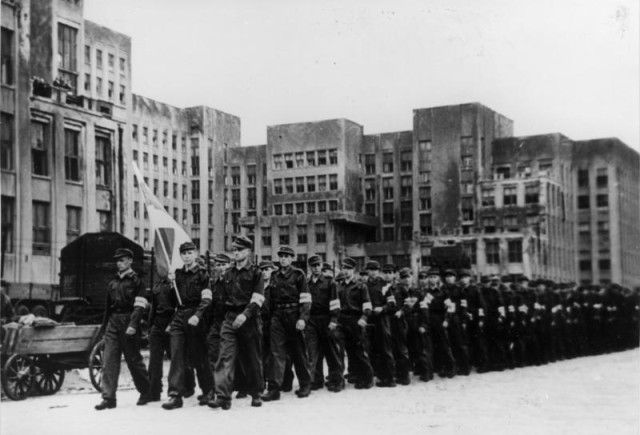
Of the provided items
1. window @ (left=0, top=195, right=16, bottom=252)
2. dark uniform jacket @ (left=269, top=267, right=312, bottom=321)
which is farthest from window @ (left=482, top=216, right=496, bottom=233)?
dark uniform jacket @ (left=269, top=267, right=312, bottom=321)

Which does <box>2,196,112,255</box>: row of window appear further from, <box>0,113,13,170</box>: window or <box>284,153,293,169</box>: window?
<box>284,153,293,169</box>: window

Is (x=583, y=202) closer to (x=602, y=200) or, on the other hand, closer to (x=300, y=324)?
(x=602, y=200)

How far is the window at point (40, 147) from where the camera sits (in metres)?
25.2

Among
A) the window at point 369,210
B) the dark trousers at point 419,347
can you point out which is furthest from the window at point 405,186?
the dark trousers at point 419,347

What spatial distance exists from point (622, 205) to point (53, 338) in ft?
185

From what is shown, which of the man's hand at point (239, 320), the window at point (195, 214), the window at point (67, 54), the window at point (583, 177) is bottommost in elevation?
the man's hand at point (239, 320)

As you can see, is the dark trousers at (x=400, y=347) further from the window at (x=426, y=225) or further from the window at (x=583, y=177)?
the window at (x=583, y=177)

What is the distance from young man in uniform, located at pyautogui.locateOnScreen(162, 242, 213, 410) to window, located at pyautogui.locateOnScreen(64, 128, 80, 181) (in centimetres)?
1533

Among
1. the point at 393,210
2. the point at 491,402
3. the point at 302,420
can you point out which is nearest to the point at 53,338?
the point at 302,420

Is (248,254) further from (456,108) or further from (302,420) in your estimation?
(456,108)

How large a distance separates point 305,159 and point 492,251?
5065 centimetres

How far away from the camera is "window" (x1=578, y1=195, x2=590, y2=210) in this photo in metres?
72.0

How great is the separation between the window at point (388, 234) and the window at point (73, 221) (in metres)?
14.6

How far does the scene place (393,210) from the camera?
128 feet
